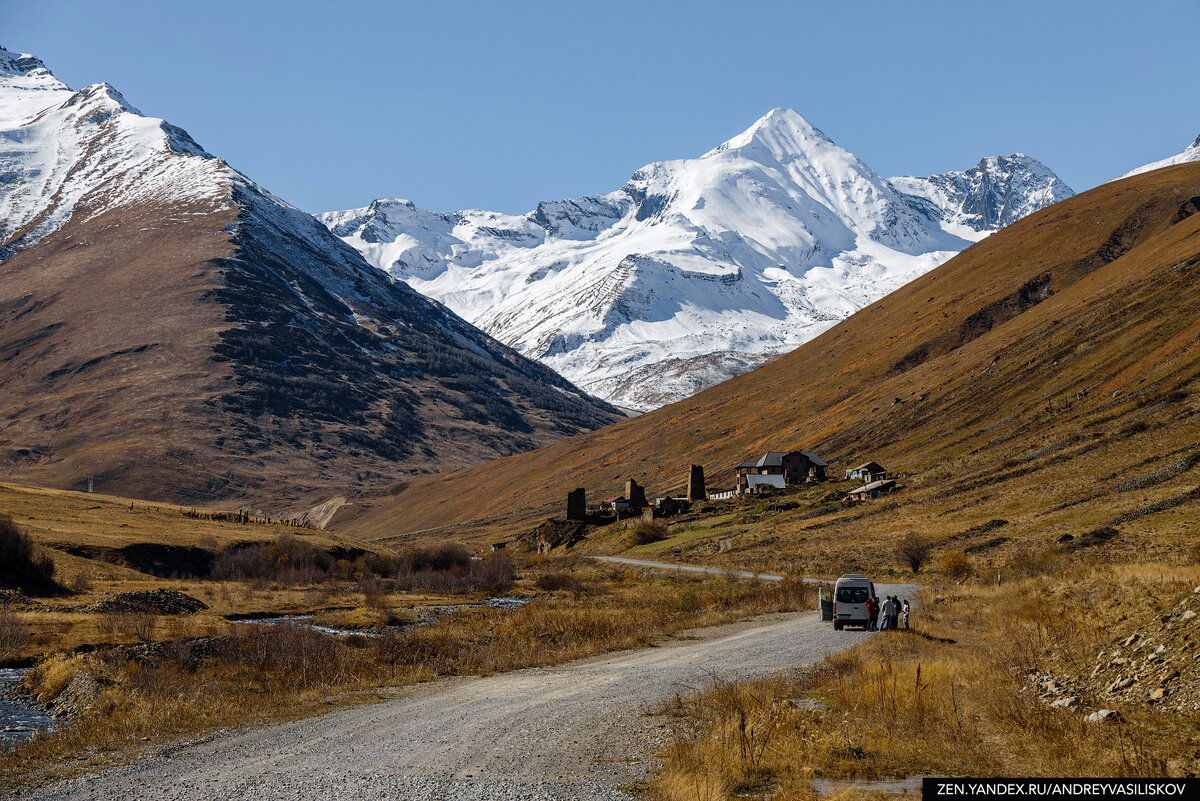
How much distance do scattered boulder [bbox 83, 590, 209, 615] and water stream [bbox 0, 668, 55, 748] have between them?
615 inches

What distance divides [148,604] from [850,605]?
34.6m

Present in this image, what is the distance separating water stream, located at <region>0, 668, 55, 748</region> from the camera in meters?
21.3

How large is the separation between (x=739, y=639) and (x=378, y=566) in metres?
58.6

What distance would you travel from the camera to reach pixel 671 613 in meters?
42.6

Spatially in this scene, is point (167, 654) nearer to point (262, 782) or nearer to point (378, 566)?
point (262, 782)

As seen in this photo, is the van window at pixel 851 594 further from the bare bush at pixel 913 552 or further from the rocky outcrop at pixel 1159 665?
the bare bush at pixel 913 552

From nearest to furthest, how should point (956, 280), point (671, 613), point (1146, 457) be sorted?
point (671, 613) → point (1146, 457) → point (956, 280)

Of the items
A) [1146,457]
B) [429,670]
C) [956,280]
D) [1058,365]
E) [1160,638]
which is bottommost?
[429,670]

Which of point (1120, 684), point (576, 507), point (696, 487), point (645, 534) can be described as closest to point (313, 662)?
point (1120, 684)

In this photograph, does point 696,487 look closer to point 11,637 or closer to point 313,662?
point 11,637

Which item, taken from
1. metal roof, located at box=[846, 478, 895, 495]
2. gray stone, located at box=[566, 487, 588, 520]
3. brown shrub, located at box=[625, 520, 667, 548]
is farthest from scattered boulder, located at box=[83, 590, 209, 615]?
gray stone, located at box=[566, 487, 588, 520]

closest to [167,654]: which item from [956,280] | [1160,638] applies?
[1160,638]

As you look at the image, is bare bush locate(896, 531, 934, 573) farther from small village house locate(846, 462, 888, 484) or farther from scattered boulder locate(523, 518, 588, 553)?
scattered boulder locate(523, 518, 588, 553)

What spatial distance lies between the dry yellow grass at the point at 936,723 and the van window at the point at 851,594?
825 cm
